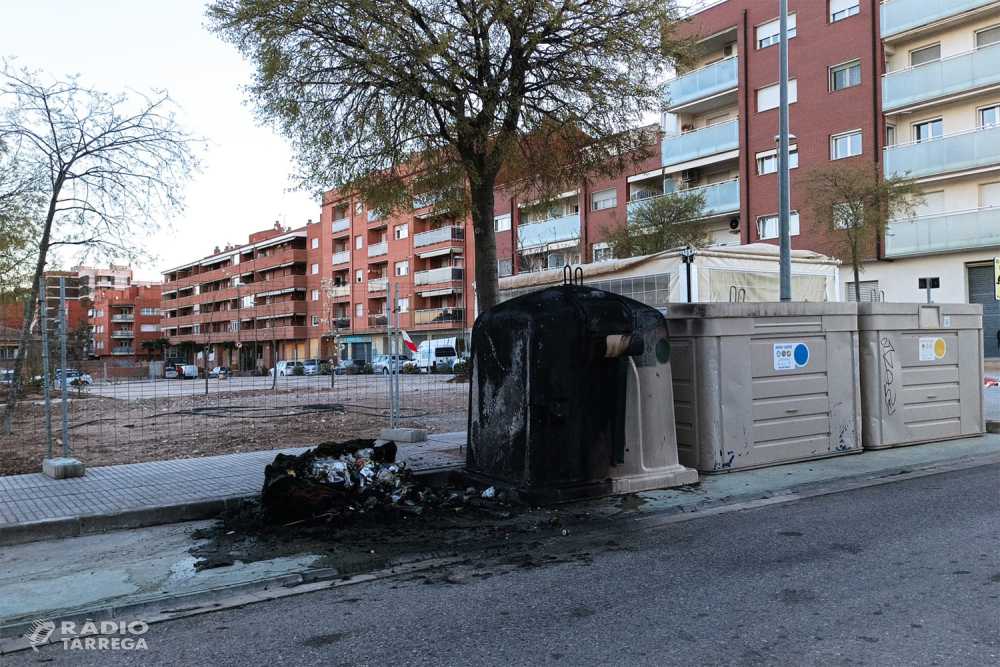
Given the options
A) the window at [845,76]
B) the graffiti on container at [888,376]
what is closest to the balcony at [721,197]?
the window at [845,76]

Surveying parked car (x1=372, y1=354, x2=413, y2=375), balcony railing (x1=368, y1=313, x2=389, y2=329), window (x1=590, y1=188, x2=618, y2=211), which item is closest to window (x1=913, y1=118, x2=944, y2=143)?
window (x1=590, y1=188, x2=618, y2=211)

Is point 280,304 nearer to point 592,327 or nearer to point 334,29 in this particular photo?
point 334,29

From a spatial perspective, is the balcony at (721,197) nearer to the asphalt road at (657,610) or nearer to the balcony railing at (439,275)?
the balcony railing at (439,275)

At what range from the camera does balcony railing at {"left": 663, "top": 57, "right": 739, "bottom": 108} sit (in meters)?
33.9

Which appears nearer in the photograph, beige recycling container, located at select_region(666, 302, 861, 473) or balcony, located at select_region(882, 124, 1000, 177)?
beige recycling container, located at select_region(666, 302, 861, 473)

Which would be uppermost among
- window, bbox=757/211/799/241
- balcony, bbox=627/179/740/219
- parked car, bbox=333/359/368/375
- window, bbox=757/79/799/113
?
window, bbox=757/79/799/113

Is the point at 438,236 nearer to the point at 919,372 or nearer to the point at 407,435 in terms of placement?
the point at 407,435

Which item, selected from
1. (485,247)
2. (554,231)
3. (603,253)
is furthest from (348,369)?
(485,247)

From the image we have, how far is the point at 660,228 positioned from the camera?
93.8ft

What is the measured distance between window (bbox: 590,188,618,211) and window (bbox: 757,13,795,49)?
10.0 metres

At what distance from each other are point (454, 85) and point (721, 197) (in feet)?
87.7

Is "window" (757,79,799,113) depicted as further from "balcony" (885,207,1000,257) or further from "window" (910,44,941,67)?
"balcony" (885,207,1000,257)

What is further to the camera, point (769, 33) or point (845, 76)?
point (769, 33)

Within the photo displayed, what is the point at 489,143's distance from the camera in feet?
32.3
